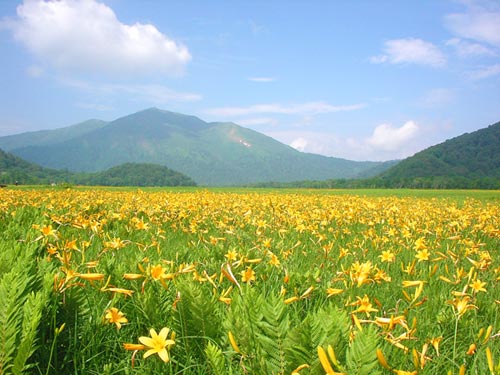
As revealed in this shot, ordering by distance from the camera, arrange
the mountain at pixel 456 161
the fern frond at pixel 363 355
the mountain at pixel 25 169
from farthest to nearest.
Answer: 1. the mountain at pixel 456 161
2. the mountain at pixel 25 169
3. the fern frond at pixel 363 355

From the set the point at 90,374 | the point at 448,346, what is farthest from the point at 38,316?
the point at 448,346

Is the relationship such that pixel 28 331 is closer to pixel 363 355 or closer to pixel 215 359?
pixel 215 359

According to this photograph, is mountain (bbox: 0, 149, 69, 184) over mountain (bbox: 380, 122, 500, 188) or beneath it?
beneath

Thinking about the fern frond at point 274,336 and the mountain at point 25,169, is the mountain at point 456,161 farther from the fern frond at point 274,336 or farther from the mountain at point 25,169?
the fern frond at point 274,336

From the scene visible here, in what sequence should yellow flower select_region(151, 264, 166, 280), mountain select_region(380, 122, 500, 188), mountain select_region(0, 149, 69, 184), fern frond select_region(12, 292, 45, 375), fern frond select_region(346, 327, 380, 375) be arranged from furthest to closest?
mountain select_region(380, 122, 500, 188)
mountain select_region(0, 149, 69, 184)
yellow flower select_region(151, 264, 166, 280)
fern frond select_region(12, 292, 45, 375)
fern frond select_region(346, 327, 380, 375)

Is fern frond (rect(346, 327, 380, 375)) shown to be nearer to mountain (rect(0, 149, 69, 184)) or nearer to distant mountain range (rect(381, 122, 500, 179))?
distant mountain range (rect(381, 122, 500, 179))

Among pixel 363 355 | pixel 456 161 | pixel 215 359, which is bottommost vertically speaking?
pixel 215 359

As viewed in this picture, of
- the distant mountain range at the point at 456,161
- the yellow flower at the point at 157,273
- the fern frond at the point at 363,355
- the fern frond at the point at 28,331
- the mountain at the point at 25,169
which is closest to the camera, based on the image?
the fern frond at the point at 363,355

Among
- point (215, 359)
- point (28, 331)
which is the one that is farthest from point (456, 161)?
point (28, 331)

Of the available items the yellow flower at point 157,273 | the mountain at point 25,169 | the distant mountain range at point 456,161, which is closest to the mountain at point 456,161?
the distant mountain range at point 456,161

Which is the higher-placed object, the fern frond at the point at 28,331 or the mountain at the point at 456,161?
the mountain at the point at 456,161

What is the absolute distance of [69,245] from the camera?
2.16 metres

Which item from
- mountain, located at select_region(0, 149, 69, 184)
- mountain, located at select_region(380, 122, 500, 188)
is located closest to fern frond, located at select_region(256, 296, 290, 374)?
mountain, located at select_region(380, 122, 500, 188)

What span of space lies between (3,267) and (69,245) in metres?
0.38
